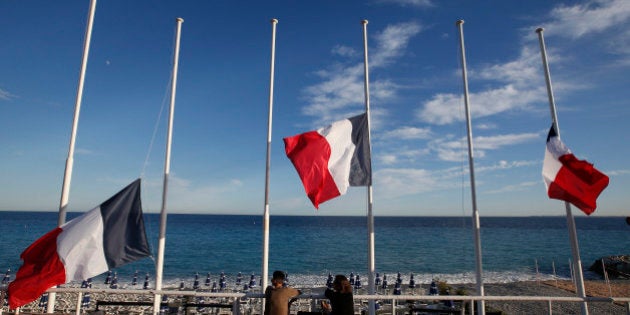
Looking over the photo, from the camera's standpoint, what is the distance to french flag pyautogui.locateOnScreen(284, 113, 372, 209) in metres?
7.64

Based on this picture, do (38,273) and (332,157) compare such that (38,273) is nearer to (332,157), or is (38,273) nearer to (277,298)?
(277,298)

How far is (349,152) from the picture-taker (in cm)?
816

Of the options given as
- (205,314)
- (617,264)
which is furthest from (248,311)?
(617,264)

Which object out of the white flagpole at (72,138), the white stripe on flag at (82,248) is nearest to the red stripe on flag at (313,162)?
the white stripe on flag at (82,248)

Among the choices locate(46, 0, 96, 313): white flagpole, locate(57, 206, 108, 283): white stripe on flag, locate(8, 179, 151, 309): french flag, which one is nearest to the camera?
locate(8, 179, 151, 309): french flag

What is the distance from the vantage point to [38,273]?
6.21m

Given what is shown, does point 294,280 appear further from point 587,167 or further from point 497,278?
point 587,167

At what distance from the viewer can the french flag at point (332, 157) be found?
25.1 ft

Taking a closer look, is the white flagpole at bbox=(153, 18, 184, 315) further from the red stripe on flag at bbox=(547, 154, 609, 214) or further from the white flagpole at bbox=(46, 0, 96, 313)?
the red stripe on flag at bbox=(547, 154, 609, 214)

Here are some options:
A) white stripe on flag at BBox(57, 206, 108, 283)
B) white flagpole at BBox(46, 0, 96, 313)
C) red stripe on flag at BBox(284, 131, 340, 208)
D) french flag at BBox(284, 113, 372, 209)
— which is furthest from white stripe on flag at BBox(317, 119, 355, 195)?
white flagpole at BBox(46, 0, 96, 313)

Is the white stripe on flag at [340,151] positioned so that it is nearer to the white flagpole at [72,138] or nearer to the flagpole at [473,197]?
the flagpole at [473,197]

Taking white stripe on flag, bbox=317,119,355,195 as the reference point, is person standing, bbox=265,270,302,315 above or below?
below

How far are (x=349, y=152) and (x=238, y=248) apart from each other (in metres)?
61.3

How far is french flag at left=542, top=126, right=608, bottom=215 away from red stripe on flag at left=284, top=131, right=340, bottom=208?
4.73 m
